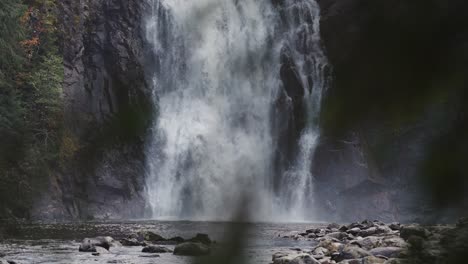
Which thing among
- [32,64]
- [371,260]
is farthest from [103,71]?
[371,260]

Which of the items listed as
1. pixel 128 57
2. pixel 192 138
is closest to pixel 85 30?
pixel 128 57

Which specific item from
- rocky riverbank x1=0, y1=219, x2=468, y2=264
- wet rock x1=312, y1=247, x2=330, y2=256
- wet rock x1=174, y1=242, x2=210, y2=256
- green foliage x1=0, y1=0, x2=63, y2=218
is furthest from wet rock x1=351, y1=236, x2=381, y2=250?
green foliage x1=0, y1=0, x2=63, y2=218

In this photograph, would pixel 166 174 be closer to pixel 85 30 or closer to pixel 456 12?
pixel 85 30

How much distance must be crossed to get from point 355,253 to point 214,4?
37.5 feet

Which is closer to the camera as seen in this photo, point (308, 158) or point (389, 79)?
point (389, 79)

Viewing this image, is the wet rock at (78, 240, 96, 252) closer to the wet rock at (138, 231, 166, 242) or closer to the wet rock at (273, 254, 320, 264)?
the wet rock at (138, 231, 166, 242)

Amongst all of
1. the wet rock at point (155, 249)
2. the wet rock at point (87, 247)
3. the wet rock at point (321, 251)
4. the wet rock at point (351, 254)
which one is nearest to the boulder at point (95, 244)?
the wet rock at point (87, 247)

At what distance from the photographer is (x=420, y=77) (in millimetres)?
1350

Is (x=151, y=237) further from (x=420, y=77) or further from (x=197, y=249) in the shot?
(x=420, y=77)

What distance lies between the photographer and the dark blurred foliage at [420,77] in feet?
4.36

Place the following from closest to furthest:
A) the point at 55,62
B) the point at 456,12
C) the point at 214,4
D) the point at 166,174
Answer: the point at 456,12 → the point at 214,4 → the point at 55,62 → the point at 166,174

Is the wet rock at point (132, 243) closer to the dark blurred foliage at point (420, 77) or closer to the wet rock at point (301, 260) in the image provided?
the wet rock at point (301, 260)

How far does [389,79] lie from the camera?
1.48 metres

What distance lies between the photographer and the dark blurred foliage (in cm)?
133
